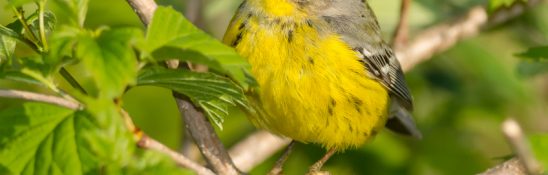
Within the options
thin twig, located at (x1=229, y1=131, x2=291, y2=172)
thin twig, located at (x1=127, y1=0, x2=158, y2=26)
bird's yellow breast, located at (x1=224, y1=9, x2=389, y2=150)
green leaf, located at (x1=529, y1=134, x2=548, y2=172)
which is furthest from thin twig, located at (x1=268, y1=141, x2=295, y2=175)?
green leaf, located at (x1=529, y1=134, x2=548, y2=172)

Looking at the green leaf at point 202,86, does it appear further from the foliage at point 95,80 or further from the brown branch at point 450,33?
the brown branch at point 450,33

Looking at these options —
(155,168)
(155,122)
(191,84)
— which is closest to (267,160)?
(155,122)

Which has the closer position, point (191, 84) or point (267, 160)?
point (191, 84)

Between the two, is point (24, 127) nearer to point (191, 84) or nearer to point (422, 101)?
point (191, 84)

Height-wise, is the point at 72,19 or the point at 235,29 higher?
the point at 72,19

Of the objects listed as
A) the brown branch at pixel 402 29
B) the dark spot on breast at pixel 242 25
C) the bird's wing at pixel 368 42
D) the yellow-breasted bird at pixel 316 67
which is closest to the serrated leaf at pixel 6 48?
the yellow-breasted bird at pixel 316 67

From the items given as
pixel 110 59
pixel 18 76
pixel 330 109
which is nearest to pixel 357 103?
pixel 330 109

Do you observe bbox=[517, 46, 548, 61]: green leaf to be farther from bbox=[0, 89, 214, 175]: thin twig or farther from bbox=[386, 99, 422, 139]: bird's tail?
bbox=[386, 99, 422, 139]: bird's tail
